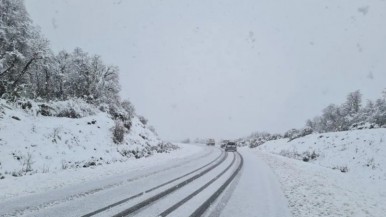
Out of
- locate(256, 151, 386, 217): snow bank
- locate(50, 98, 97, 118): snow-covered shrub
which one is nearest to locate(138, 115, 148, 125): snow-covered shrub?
locate(50, 98, 97, 118): snow-covered shrub

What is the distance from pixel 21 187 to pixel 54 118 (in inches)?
380

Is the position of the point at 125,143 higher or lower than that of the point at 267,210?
higher

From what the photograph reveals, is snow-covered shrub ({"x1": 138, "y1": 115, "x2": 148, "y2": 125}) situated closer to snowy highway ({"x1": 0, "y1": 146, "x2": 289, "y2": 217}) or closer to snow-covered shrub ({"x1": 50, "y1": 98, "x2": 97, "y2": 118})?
snow-covered shrub ({"x1": 50, "y1": 98, "x2": 97, "y2": 118})

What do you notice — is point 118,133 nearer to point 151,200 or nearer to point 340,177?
point 340,177

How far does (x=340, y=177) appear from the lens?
17.8 metres

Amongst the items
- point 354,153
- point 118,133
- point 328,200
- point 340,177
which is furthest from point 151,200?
point 354,153

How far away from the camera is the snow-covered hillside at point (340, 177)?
32.4 ft

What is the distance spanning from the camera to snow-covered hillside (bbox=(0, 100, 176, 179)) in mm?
13727

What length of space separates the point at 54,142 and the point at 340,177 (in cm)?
1528

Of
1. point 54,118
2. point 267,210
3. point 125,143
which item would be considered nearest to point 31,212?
point 267,210

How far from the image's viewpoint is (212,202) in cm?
944

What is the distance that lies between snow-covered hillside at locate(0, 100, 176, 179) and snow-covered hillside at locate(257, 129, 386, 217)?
390 inches

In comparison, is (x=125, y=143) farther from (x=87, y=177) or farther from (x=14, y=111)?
(x=87, y=177)

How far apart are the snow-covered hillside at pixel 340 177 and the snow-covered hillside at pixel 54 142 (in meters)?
9.91
